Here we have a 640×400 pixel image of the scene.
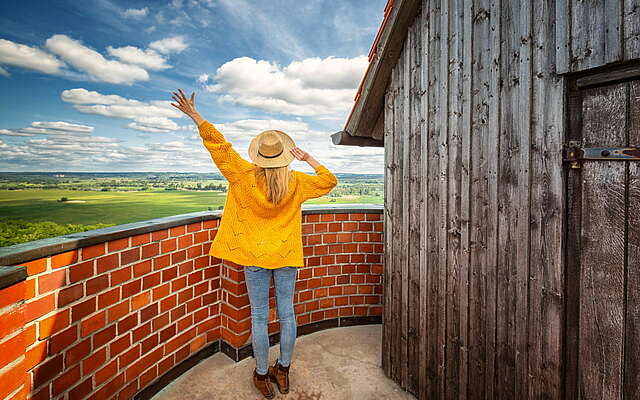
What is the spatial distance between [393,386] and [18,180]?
433 centimetres

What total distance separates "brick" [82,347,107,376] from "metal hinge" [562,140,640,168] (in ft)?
9.66

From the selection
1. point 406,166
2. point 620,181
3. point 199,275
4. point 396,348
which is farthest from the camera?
point 199,275

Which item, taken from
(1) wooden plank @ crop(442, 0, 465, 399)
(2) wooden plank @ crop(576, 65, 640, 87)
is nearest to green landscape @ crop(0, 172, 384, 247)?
(1) wooden plank @ crop(442, 0, 465, 399)

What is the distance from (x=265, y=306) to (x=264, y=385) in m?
0.63

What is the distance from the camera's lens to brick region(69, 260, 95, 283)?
180 centimetres

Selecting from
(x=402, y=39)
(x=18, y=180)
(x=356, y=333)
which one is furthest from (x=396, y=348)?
(x=18, y=180)

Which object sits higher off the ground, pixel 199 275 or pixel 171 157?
pixel 171 157

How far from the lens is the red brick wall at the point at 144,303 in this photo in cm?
162

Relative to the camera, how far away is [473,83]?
1867mm

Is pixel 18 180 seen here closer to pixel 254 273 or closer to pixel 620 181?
pixel 254 273

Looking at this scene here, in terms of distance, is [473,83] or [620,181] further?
[473,83]

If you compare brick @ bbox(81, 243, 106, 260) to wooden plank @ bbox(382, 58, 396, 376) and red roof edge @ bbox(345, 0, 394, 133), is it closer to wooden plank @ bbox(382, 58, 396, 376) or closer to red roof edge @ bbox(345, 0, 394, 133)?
wooden plank @ bbox(382, 58, 396, 376)

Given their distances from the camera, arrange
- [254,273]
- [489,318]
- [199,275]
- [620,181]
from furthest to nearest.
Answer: [199,275]
[254,273]
[489,318]
[620,181]

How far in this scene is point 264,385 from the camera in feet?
7.79
